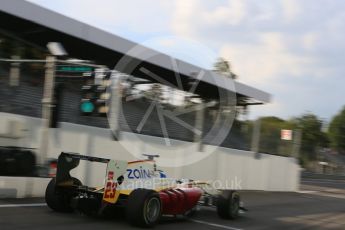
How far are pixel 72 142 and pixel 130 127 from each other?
2.77 metres

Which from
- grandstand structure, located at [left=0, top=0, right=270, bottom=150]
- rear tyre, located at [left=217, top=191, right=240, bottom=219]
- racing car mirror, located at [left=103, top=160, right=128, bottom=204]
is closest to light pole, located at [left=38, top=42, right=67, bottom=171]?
grandstand structure, located at [left=0, top=0, right=270, bottom=150]

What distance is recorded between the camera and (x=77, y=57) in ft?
66.7

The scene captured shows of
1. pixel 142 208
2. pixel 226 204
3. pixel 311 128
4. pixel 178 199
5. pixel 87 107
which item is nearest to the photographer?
pixel 142 208

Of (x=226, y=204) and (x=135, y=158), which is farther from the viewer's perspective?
(x=135, y=158)

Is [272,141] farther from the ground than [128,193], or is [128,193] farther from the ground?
[272,141]

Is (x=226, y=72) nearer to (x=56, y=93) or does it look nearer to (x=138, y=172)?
(x=56, y=93)

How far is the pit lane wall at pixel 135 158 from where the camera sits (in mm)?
11905

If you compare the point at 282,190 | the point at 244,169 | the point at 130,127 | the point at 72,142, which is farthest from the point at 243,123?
the point at 72,142

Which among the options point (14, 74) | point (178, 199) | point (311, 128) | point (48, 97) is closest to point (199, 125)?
point (48, 97)

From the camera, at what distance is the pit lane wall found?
39.1 ft

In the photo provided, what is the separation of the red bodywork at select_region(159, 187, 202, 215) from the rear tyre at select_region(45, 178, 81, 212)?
163 centimetres

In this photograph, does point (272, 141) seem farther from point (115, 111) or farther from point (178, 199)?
point (178, 199)

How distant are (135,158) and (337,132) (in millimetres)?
66364

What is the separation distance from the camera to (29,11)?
1506 centimetres
